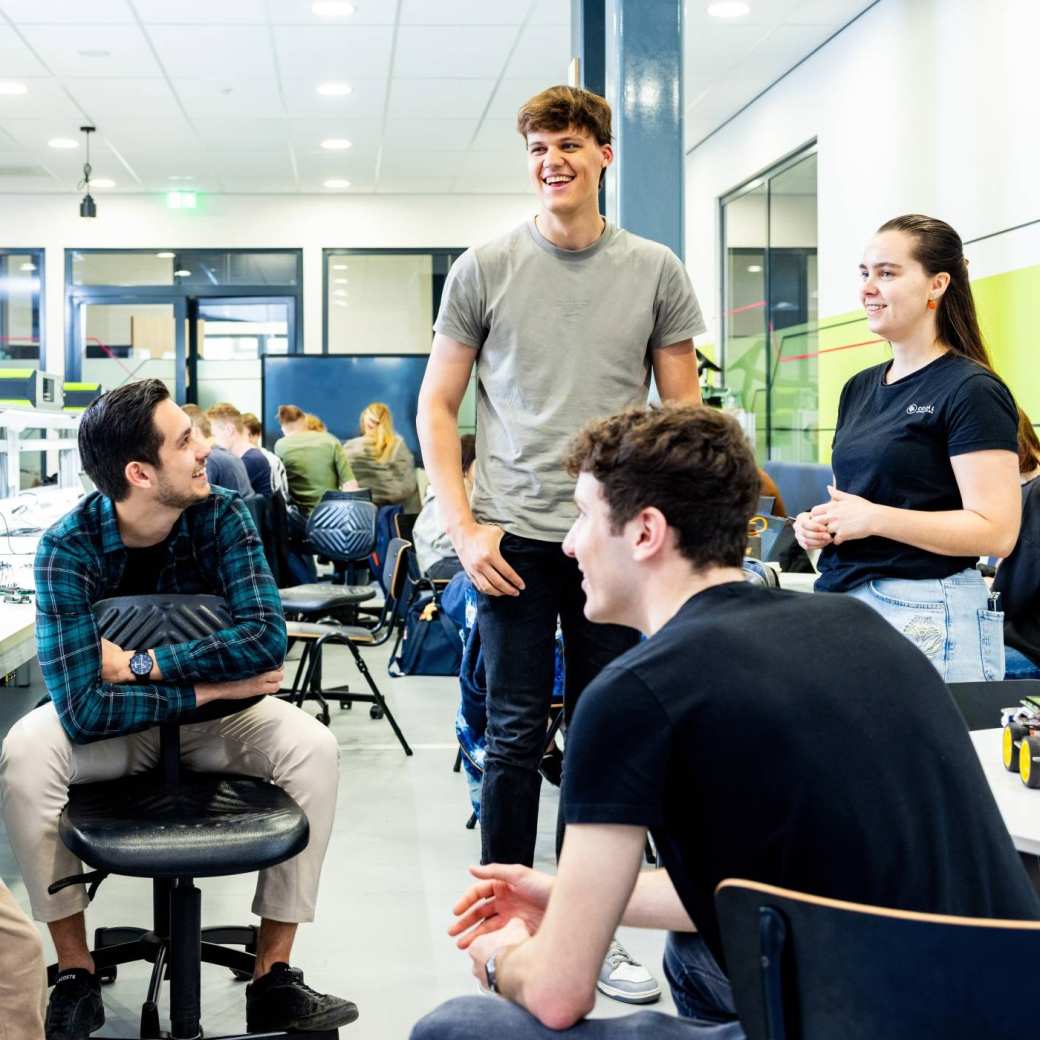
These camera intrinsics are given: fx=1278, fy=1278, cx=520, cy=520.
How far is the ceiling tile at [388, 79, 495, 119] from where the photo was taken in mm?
8180

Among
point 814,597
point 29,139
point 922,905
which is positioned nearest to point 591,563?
point 814,597

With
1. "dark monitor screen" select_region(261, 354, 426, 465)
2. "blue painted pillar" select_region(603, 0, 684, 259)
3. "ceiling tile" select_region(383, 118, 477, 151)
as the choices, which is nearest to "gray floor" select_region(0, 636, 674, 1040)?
"blue painted pillar" select_region(603, 0, 684, 259)

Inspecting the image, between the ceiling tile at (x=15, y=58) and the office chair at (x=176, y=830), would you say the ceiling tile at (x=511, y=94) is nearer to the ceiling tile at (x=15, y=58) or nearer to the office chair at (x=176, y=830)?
the ceiling tile at (x=15, y=58)

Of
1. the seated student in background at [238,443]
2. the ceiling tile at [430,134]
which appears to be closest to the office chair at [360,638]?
the seated student in background at [238,443]

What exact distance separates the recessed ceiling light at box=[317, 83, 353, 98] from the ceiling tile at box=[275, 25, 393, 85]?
0.35ft

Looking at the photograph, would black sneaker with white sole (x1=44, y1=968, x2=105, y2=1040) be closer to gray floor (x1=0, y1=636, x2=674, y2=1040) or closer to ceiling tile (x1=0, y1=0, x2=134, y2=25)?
gray floor (x1=0, y1=636, x2=674, y2=1040)

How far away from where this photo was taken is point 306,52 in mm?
7469

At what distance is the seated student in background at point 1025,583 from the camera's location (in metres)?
3.52

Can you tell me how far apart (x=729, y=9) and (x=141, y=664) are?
570 cm

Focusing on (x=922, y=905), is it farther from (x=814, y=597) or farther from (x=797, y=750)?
(x=814, y=597)

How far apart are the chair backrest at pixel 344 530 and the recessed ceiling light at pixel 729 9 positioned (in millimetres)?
3233

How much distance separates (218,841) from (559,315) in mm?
1122

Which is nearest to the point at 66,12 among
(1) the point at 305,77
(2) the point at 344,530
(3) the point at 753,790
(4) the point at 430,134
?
(1) the point at 305,77

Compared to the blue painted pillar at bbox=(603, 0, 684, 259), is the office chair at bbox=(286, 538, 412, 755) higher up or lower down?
lower down
